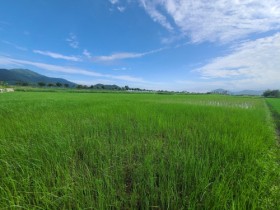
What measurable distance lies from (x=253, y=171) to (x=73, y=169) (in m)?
2.71

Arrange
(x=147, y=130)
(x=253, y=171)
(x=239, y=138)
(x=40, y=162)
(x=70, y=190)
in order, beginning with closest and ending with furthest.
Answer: (x=70, y=190)
(x=253, y=171)
(x=40, y=162)
(x=239, y=138)
(x=147, y=130)

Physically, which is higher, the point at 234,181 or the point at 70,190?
the point at 234,181

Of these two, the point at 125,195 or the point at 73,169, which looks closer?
the point at 125,195

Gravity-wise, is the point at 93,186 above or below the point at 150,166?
below

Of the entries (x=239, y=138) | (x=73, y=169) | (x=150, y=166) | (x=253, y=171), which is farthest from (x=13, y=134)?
(x=239, y=138)

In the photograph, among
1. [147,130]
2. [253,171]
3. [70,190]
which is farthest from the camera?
[147,130]

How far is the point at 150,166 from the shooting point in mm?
2365

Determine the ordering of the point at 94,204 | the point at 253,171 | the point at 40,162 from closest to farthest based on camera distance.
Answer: the point at 94,204 → the point at 253,171 → the point at 40,162

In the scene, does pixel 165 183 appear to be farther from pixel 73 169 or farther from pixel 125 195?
pixel 73 169

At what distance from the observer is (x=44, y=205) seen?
1.75 meters

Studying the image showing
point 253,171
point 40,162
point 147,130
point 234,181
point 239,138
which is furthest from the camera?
point 147,130

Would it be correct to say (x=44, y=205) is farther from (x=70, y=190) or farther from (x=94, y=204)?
(x=94, y=204)

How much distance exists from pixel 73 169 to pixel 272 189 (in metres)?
2.78


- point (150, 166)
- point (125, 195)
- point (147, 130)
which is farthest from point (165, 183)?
point (147, 130)
